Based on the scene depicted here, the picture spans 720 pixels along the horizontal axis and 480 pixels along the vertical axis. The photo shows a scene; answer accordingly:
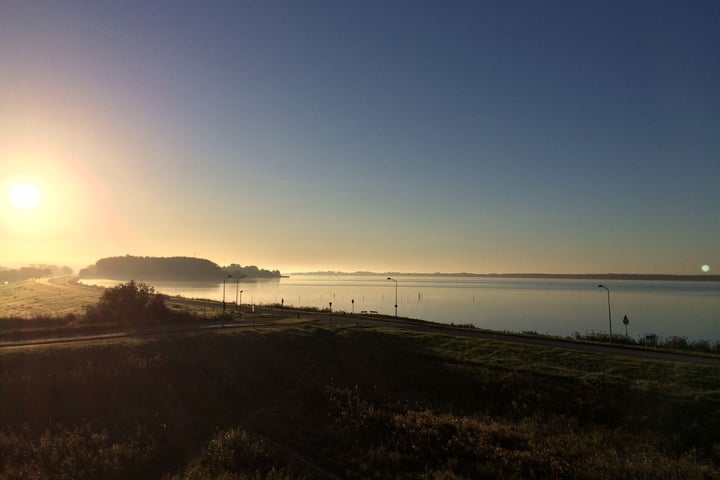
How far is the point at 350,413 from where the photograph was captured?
23922 millimetres

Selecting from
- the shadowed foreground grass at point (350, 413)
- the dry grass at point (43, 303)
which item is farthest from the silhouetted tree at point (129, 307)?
the shadowed foreground grass at point (350, 413)

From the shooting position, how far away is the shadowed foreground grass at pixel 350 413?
17812 millimetres

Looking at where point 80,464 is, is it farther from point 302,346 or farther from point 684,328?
point 684,328

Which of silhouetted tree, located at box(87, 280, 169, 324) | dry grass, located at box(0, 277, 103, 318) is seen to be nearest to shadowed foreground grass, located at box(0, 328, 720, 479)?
silhouetted tree, located at box(87, 280, 169, 324)

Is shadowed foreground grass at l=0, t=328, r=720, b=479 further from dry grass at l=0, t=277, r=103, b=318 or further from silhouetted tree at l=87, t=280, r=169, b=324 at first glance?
dry grass at l=0, t=277, r=103, b=318

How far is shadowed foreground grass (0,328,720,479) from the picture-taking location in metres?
17.8

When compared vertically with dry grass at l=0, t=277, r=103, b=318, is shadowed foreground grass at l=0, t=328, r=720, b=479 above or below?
below

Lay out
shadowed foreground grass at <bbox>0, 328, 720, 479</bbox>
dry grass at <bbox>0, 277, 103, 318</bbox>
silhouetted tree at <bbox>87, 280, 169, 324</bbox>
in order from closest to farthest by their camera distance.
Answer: shadowed foreground grass at <bbox>0, 328, 720, 479</bbox>, silhouetted tree at <bbox>87, 280, 169, 324</bbox>, dry grass at <bbox>0, 277, 103, 318</bbox>

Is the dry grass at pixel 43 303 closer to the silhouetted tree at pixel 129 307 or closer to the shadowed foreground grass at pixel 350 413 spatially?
the silhouetted tree at pixel 129 307

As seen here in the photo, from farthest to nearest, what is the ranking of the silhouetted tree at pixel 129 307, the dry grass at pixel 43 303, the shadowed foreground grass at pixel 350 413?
the dry grass at pixel 43 303
the silhouetted tree at pixel 129 307
the shadowed foreground grass at pixel 350 413

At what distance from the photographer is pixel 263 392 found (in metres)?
29.5

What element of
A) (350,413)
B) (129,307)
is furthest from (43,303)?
(350,413)

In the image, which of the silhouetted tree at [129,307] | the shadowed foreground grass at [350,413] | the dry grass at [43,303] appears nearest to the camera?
the shadowed foreground grass at [350,413]

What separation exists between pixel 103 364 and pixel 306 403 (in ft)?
47.8
